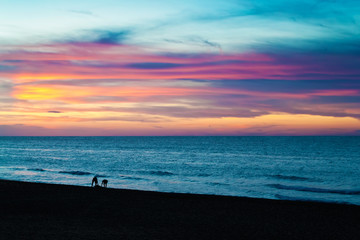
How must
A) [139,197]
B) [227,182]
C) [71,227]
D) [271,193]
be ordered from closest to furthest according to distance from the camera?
[71,227] < [139,197] < [271,193] < [227,182]

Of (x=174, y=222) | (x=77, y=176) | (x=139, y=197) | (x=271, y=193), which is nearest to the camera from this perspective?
(x=174, y=222)

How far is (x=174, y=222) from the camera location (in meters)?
14.5

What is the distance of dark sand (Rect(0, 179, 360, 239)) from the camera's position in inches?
489

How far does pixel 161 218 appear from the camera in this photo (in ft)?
49.9

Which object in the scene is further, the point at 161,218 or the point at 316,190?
the point at 316,190

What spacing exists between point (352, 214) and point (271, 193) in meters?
10.7

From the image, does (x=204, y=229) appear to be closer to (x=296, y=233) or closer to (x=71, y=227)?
(x=296, y=233)

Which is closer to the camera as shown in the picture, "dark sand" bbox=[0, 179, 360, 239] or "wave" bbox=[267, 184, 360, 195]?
"dark sand" bbox=[0, 179, 360, 239]

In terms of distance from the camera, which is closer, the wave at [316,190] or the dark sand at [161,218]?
the dark sand at [161,218]

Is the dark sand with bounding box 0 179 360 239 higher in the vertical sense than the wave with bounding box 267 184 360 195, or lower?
higher

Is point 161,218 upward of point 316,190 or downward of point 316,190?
upward

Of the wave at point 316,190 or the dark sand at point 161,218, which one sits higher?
the dark sand at point 161,218

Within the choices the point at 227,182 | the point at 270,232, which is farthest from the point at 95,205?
the point at 227,182

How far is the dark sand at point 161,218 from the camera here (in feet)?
40.7
